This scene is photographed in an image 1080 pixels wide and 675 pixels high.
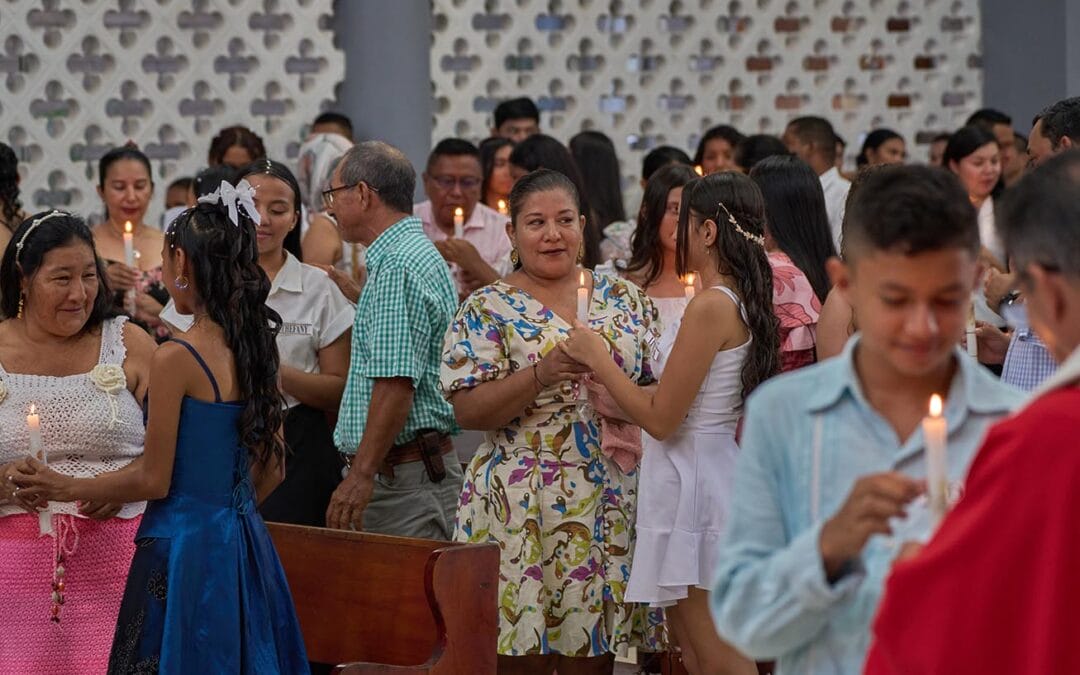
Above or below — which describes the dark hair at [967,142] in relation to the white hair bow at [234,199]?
above

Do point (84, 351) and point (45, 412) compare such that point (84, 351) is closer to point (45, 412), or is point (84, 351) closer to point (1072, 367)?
point (45, 412)

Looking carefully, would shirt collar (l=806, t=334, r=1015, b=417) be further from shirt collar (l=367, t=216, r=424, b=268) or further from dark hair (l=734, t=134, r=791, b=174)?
dark hair (l=734, t=134, r=791, b=174)

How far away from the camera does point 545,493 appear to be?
167 inches

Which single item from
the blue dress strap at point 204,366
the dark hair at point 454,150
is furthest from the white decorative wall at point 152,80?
the blue dress strap at point 204,366

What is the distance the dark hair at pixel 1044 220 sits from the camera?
75.0 inches

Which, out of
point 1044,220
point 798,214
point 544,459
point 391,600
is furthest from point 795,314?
point 1044,220

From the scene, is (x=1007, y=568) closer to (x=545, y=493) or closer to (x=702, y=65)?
(x=545, y=493)

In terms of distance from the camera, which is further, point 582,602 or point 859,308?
point 582,602

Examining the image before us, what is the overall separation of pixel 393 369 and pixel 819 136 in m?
3.65

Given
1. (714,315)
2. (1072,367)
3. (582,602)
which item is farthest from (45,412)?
(1072,367)

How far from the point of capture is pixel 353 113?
8.52 m

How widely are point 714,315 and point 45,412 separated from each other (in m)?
1.73

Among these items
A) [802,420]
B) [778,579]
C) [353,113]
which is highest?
[353,113]

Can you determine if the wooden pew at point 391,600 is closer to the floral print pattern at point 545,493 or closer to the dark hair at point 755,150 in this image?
the floral print pattern at point 545,493
